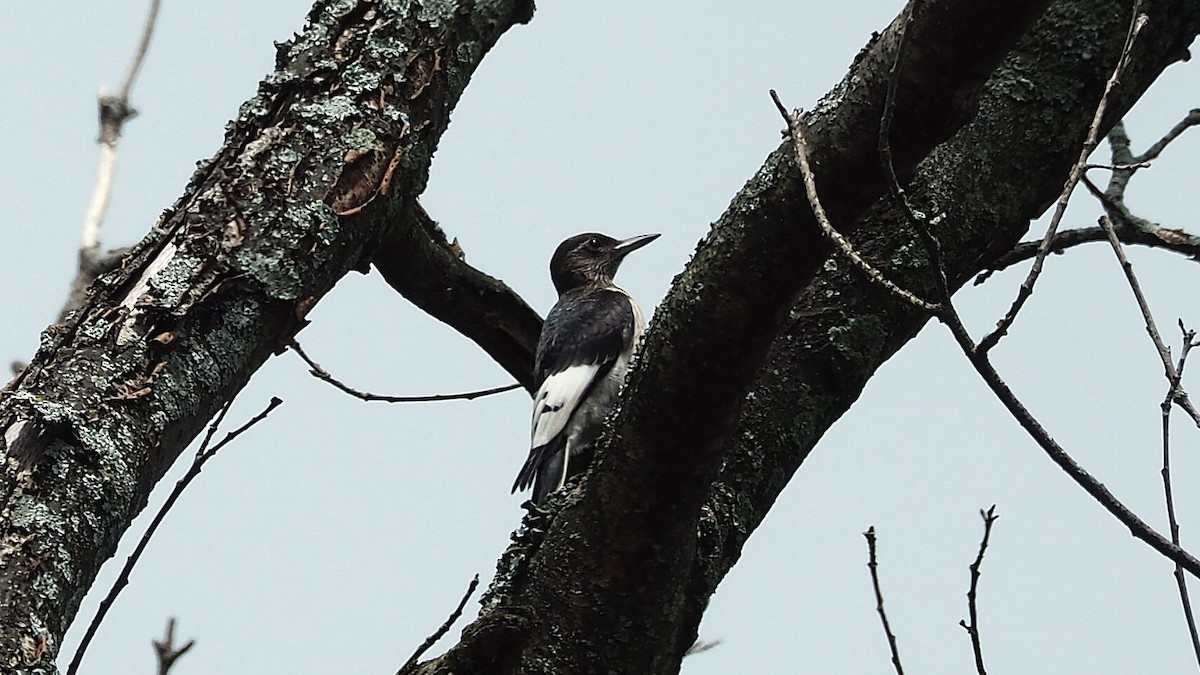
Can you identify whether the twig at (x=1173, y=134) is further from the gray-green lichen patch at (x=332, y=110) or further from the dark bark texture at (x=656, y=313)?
the gray-green lichen patch at (x=332, y=110)

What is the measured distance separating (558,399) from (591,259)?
219 cm

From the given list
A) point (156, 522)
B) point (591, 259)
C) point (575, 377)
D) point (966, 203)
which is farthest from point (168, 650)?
point (591, 259)

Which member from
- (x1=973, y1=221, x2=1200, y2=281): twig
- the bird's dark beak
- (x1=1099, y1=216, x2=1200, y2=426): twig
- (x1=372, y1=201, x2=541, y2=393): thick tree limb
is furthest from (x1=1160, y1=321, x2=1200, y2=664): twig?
the bird's dark beak

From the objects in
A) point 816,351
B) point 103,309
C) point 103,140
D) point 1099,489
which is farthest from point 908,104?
point 103,140

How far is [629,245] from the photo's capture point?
665 cm

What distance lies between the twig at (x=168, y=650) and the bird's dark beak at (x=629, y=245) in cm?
428

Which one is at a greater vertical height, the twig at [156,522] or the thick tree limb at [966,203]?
the thick tree limb at [966,203]

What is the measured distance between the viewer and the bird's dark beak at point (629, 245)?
6.58 m

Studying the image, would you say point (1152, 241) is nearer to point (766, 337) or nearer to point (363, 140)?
point (766, 337)

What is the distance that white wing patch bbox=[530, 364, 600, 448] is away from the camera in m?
4.43

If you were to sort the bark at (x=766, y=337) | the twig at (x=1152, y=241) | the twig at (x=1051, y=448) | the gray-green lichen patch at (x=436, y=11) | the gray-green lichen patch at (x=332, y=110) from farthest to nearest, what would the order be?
the twig at (x=1152, y=241), the gray-green lichen patch at (x=436, y=11), the gray-green lichen patch at (x=332, y=110), the bark at (x=766, y=337), the twig at (x=1051, y=448)

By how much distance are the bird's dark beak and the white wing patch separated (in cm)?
173

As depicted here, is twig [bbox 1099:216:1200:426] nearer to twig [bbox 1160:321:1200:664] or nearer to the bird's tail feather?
twig [bbox 1160:321:1200:664]

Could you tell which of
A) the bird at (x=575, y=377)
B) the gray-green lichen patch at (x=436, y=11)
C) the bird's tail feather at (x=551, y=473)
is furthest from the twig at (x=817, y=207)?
the bird's tail feather at (x=551, y=473)
